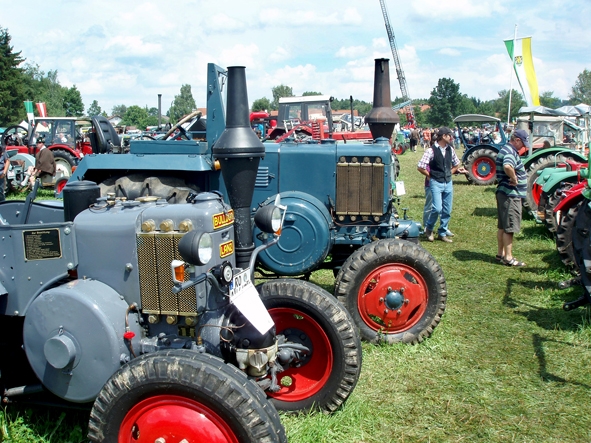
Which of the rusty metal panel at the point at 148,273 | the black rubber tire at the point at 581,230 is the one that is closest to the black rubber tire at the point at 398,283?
the black rubber tire at the point at 581,230

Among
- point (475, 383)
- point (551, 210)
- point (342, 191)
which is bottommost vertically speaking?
point (475, 383)

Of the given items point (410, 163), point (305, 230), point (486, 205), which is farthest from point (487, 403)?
point (410, 163)

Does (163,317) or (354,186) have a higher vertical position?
(354,186)

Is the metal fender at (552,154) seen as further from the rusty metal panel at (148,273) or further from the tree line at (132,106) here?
the tree line at (132,106)

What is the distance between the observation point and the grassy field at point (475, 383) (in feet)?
→ 10.2

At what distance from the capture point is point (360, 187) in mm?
4961

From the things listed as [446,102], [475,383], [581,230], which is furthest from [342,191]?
[446,102]

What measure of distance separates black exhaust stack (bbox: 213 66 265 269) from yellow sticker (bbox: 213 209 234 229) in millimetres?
48

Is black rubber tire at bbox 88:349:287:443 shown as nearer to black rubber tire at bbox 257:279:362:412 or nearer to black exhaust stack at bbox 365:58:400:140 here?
black rubber tire at bbox 257:279:362:412

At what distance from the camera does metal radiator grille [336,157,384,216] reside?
4949mm

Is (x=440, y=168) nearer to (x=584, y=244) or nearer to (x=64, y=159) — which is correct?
(x=584, y=244)

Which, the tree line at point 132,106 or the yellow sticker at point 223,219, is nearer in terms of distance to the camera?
the yellow sticker at point 223,219

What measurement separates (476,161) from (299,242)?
11224 millimetres

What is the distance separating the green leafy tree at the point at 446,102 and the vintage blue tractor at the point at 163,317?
221ft
